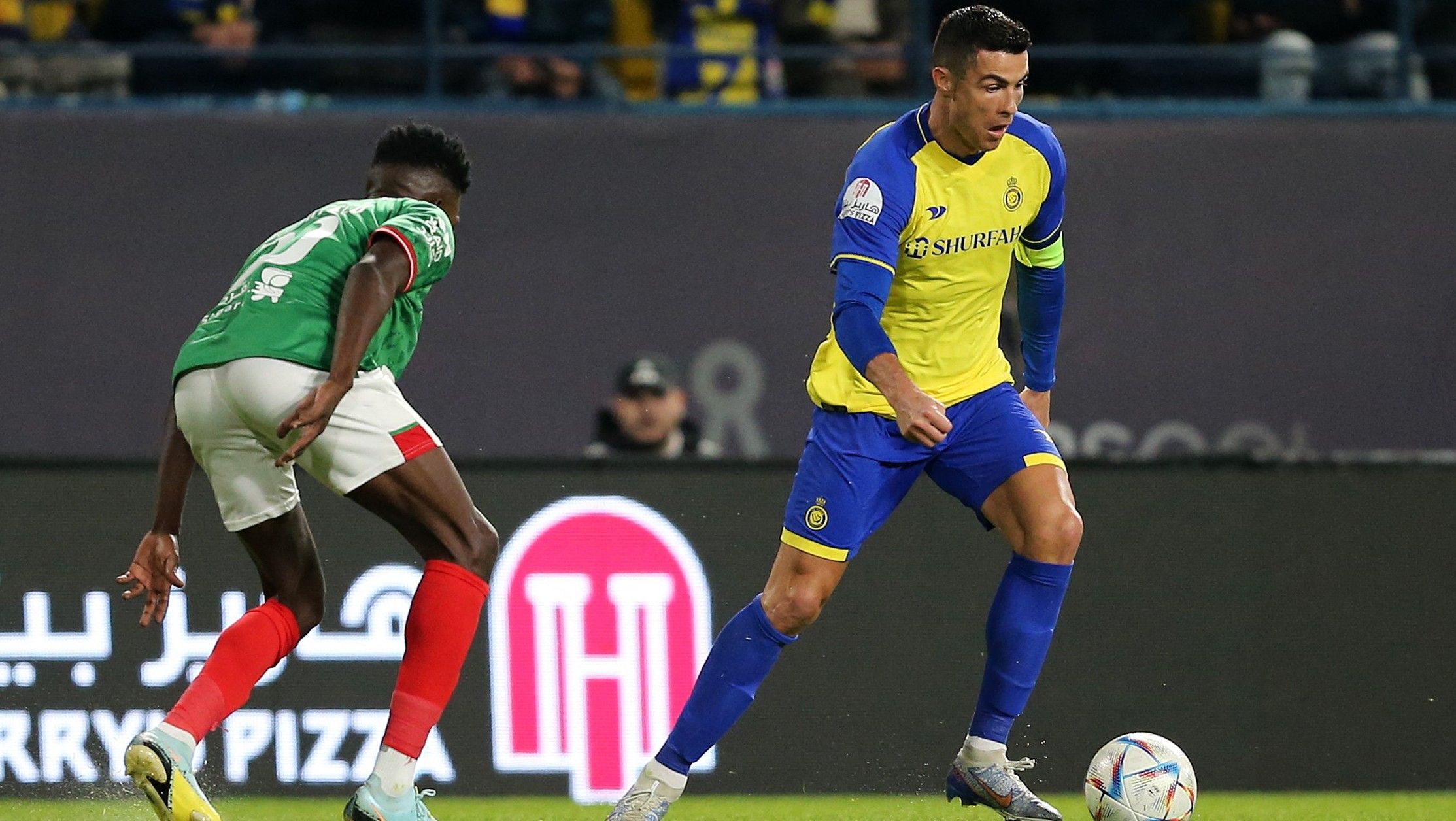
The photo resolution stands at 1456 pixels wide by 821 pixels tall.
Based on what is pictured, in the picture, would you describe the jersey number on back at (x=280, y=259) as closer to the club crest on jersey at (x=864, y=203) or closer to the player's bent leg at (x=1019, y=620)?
the club crest on jersey at (x=864, y=203)

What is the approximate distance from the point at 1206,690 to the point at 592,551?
2.15m

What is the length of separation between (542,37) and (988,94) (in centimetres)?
599

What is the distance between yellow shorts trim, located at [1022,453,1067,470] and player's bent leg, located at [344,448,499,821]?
1413 mm

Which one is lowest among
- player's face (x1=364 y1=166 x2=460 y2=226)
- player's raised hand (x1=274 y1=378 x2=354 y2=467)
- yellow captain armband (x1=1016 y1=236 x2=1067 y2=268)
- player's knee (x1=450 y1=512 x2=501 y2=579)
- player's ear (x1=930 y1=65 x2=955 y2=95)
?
player's knee (x1=450 y1=512 x2=501 y2=579)

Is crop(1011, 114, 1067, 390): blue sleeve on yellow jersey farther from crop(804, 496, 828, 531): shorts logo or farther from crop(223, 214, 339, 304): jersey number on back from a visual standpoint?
crop(223, 214, 339, 304): jersey number on back

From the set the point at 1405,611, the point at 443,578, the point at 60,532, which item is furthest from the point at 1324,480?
the point at 60,532

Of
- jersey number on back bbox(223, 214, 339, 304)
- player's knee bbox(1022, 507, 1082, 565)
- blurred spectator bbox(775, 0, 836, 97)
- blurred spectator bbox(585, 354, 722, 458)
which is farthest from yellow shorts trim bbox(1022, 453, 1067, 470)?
blurred spectator bbox(775, 0, 836, 97)

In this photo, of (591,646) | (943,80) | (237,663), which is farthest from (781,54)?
(237,663)

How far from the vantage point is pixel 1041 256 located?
5258mm

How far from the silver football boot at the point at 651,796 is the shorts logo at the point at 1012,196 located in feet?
5.65

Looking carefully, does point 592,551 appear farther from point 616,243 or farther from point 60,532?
point 616,243

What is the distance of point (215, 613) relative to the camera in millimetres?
6430

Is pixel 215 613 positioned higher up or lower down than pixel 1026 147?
lower down

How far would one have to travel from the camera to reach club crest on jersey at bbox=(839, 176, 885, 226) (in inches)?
190
